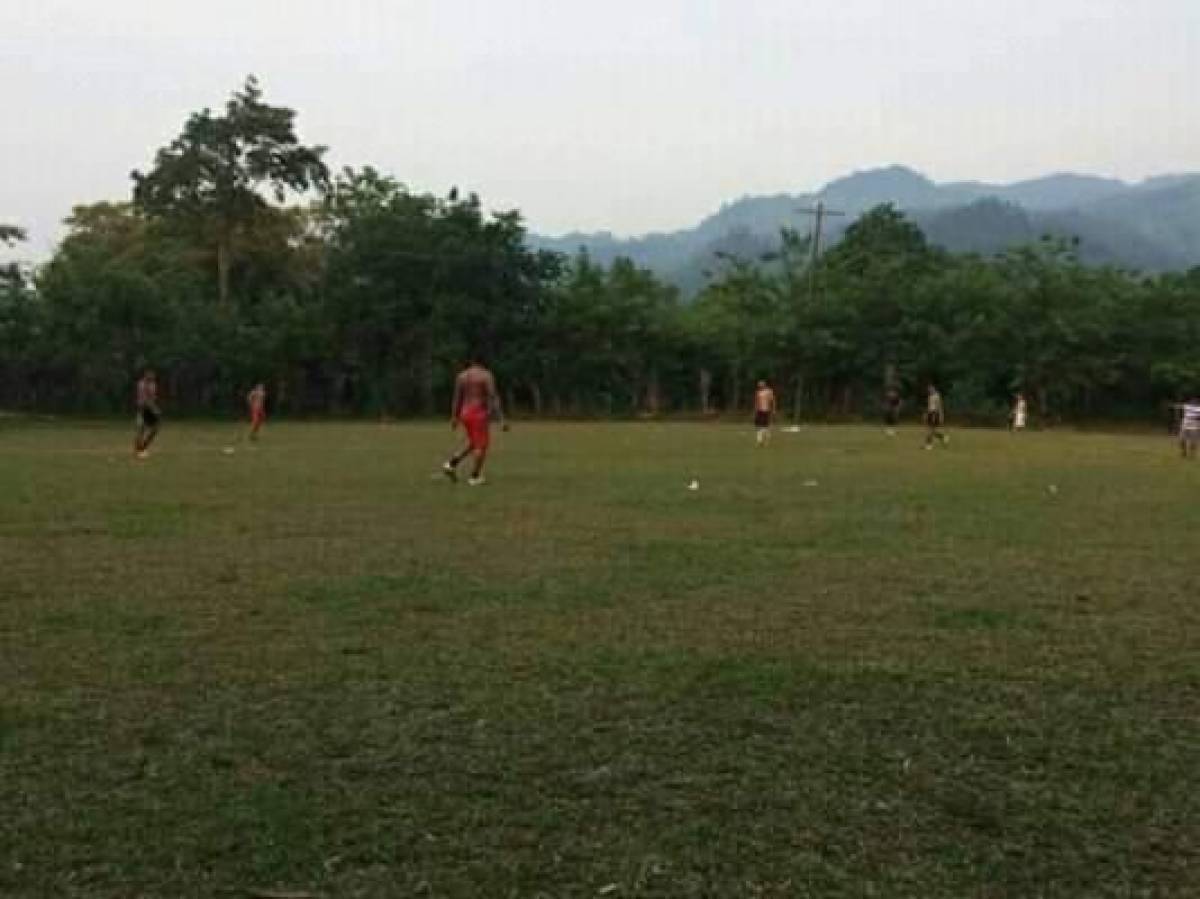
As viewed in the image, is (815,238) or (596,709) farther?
(815,238)

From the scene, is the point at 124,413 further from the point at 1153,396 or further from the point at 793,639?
the point at 793,639

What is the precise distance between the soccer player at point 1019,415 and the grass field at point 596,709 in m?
40.8

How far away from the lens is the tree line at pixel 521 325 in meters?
58.8

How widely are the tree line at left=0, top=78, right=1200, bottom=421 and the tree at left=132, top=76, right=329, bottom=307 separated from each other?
11cm

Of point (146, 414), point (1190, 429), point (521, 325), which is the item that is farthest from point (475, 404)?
point (521, 325)

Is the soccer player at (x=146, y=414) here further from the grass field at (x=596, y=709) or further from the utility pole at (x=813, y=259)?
the utility pole at (x=813, y=259)

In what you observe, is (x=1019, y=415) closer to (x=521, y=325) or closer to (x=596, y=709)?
(x=521, y=325)

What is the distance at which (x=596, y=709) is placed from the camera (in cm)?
673

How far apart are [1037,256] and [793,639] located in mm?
59564

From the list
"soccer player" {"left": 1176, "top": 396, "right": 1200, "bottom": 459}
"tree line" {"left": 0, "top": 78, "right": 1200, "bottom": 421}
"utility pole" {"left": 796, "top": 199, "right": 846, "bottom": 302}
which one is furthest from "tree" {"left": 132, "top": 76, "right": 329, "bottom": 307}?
"soccer player" {"left": 1176, "top": 396, "right": 1200, "bottom": 459}

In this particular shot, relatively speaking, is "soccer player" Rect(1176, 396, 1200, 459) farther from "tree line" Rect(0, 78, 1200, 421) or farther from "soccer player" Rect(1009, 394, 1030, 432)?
"tree line" Rect(0, 78, 1200, 421)

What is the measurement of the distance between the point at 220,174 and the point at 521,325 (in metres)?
17.2

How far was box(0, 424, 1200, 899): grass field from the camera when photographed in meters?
4.77

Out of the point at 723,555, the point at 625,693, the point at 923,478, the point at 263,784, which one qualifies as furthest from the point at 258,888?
the point at 923,478
